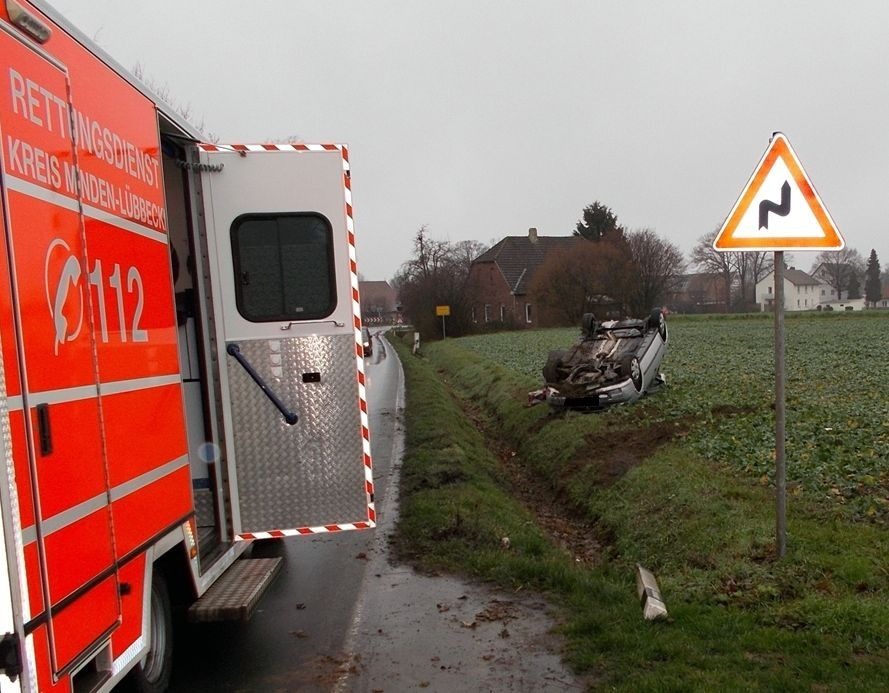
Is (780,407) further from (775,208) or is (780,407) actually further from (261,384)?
(261,384)

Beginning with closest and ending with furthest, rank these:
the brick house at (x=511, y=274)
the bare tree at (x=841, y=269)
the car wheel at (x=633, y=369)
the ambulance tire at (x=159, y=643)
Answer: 1. the ambulance tire at (x=159, y=643)
2. the car wheel at (x=633, y=369)
3. the brick house at (x=511, y=274)
4. the bare tree at (x=841, y=269)

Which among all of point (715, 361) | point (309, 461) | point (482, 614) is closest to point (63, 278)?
point (309, 461)

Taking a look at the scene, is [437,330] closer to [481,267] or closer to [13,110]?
[481,267]

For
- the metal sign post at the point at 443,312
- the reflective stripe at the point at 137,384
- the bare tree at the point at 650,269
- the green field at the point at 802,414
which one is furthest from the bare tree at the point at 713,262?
the reflective stripe at the point at 137,384

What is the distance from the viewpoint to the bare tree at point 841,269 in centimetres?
11531

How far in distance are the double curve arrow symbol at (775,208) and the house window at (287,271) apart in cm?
309

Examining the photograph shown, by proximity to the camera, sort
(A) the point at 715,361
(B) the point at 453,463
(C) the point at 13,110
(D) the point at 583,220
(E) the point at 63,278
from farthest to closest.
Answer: (D) the point at 583,220, (A) the point at 715,361, (B) the point at 453,463, (E) the point at 63,278, (C) the point at 13,110

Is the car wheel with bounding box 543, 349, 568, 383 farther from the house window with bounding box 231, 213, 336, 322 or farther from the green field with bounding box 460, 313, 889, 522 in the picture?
the house window with bounding box 231, 213, 336, 322

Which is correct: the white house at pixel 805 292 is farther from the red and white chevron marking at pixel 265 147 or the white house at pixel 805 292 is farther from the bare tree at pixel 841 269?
the red and white chevron marking at pixel 265 147

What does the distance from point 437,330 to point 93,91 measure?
5664 centimetres

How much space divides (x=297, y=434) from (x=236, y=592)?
44.5 inches

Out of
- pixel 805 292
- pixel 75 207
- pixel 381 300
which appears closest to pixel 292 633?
pixel 75 207

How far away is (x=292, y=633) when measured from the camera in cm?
527

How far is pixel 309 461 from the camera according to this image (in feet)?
17.7
